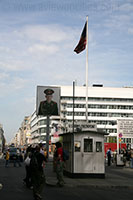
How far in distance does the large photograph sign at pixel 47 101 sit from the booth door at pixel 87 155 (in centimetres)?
2319

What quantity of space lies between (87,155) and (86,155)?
55 millimetres

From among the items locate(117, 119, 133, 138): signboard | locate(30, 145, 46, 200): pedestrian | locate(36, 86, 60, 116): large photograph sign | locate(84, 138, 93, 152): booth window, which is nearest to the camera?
locate(30, 145, 46, 200): pedestrian

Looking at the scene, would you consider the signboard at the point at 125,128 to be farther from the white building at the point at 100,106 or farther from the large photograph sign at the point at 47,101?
the white building at the point at 100,106

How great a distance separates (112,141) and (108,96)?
14788 millimetres

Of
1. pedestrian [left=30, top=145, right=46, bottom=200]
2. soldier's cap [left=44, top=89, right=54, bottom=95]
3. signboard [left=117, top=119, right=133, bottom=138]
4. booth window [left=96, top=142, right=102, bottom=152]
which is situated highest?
soldier's cap [left=44, top=89, right=54, bottom=95]

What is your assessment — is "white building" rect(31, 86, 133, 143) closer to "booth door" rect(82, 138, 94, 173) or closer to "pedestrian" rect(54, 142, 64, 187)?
"booth door" rect(82, 138, 94, 173)

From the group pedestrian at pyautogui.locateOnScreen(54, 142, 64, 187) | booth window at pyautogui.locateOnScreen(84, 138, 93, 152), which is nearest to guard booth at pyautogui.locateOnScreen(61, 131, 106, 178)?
booth window at pyautogui.locateOnScreen(84, 138, 93, 152)

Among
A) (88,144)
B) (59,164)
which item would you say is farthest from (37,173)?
(88,144)

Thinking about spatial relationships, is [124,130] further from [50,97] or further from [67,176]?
[67,176]

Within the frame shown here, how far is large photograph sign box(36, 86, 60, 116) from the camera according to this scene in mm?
41000

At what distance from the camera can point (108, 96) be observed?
104 meters

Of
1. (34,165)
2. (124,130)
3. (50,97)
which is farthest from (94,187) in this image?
(50,97)

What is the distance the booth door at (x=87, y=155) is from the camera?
17.7m

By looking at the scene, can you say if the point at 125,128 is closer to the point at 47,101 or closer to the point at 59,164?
the point at 47,101
